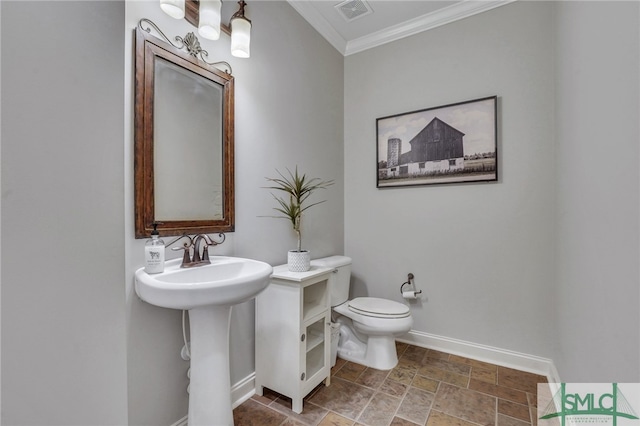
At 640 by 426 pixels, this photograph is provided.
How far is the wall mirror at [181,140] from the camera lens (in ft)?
4.02

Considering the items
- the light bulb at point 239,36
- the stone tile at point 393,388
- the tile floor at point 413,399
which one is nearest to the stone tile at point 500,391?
the tile floor at point 413,399

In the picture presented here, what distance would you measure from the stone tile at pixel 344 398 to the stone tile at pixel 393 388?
0.09m

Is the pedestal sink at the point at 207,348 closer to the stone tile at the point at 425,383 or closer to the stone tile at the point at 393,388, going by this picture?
the stone tile at the point at 393,388

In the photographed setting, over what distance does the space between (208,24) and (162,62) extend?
28 cm

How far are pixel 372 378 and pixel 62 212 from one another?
6.64ft

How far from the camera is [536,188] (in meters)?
1.94

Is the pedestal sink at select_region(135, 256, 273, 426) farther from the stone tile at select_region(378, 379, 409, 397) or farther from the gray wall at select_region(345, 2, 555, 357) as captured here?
the gray wall at select_region(345, 2, 555, 357)

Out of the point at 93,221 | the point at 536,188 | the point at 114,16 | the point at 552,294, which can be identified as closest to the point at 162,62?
the point at 114,16

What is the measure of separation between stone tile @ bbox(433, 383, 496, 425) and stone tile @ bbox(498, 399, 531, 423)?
0.04 m

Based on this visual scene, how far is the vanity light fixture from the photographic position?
1.22 metres

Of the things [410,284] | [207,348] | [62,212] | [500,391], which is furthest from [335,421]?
[62,212]

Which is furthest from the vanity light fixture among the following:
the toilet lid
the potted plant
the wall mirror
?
the toilet lid

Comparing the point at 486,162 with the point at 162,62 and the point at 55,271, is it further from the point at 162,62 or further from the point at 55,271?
the point at 55,271

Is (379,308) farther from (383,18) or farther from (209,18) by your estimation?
(383,18)
